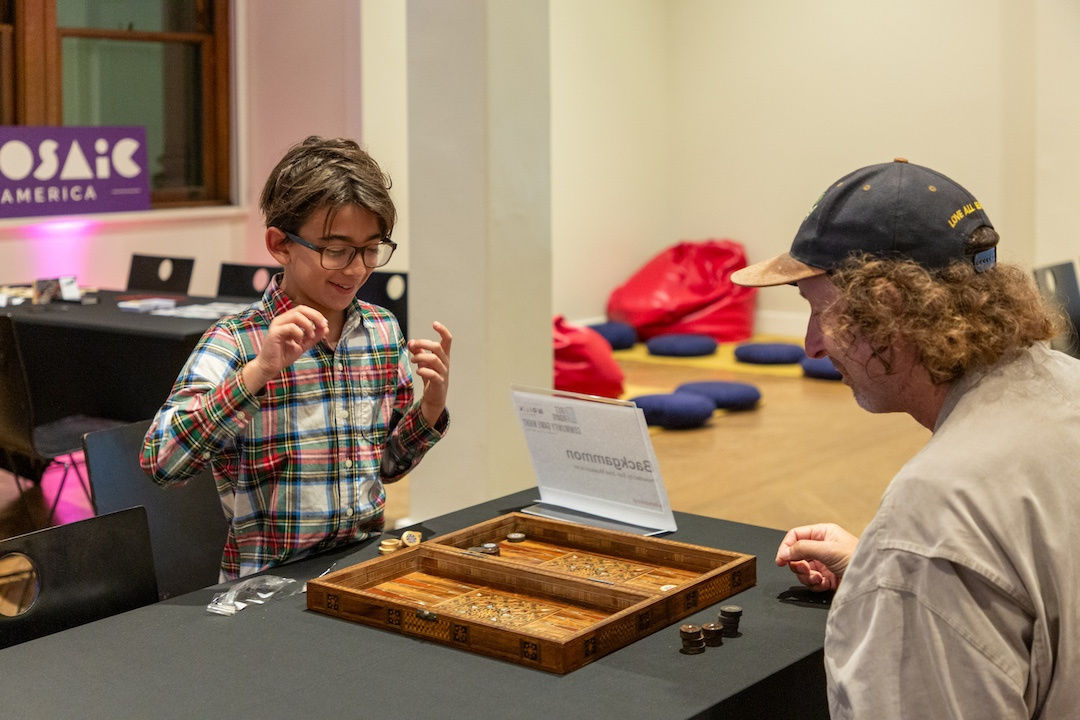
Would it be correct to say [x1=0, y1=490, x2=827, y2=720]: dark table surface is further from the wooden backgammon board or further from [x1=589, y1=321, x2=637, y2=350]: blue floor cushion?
[x1=589, y1=321, x2=637, y2=350]: blue floor cushion

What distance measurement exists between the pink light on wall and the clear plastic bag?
605cm

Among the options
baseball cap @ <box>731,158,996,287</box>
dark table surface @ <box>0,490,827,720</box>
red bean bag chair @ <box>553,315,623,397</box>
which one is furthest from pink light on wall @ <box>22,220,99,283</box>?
baseball cap @ <box>731,158,996,287</box>

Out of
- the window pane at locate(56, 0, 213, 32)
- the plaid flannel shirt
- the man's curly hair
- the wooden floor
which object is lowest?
the wooden floor

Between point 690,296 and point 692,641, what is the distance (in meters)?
8.07

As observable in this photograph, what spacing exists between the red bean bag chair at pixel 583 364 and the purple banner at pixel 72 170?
290cm

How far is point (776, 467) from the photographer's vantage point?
5.72 m

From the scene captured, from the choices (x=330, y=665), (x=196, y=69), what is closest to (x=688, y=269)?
(x=196, y=69)

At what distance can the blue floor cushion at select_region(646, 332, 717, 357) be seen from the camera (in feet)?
29.0

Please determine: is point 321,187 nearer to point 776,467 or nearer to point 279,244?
point 279,244

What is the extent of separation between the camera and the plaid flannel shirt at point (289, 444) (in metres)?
2.03

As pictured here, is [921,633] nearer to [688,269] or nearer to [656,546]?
[656,546]

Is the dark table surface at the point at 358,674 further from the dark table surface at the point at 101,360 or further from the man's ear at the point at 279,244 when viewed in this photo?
the dark table surface at the point at 101,360

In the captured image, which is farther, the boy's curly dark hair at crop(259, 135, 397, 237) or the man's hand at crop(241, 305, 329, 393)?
the boy's curly dark hair at crop(259, 135, 397, 237)

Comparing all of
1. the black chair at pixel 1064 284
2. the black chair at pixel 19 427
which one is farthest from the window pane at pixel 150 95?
the black chair at pixel 1064 284
